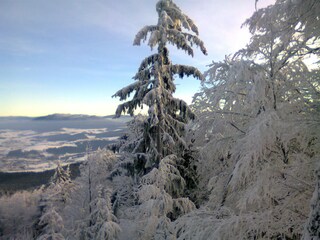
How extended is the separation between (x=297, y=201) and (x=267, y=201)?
511 millimetres

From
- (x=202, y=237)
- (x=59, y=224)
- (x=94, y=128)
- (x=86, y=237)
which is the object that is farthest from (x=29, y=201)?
(x=94, y=128)

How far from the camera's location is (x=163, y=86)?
10445 millimetres

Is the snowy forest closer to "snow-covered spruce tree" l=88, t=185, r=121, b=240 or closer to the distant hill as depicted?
"snow-covered spruce tree" l=88, t=185, r=121, b=240

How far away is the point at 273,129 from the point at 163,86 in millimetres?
6805

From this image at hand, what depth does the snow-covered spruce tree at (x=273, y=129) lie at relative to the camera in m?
4.15

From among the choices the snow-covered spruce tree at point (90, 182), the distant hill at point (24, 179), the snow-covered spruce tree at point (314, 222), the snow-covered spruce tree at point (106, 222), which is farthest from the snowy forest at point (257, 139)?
the distant hill at point (24, 179)

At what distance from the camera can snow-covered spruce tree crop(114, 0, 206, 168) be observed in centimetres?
1030

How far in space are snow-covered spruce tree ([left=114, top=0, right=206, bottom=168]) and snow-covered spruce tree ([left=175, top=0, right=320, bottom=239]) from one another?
496 cm

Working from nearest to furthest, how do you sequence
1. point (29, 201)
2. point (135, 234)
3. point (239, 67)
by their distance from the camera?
point (239, 67)
point (135, 234)
point (29, 201)

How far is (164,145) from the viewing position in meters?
11.1

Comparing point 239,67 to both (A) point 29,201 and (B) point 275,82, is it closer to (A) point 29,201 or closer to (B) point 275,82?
(B) point 275,82

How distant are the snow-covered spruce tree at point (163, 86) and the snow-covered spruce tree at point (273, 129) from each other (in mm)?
4962

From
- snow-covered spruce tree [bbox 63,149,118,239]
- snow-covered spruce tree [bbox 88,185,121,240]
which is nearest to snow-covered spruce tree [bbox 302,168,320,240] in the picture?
snow-covered spruce tree [bbox 88,185,121,240]

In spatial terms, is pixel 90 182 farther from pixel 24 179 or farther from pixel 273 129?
pixel 24 179
